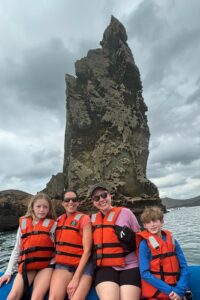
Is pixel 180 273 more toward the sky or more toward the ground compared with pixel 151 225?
more toward the ground

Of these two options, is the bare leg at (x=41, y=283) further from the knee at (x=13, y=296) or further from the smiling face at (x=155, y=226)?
the smiling face at (x=155, y=226)

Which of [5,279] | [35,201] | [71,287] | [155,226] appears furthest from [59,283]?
[155,226]

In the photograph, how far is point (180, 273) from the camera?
3230mm

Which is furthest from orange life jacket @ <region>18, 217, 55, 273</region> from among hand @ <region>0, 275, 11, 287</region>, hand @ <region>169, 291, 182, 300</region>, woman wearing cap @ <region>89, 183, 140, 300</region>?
hand @ <region>169, 291, 182, 300</region>

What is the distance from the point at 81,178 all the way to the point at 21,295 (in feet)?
116

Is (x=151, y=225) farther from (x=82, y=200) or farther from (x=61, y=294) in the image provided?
(x=82, y=200)

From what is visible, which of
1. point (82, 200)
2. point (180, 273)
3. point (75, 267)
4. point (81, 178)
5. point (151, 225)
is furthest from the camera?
point (81, 178)

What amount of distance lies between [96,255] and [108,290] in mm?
495

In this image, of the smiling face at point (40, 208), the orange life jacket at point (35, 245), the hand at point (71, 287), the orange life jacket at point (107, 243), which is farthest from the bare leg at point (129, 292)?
the smiling face at point (40, 208)

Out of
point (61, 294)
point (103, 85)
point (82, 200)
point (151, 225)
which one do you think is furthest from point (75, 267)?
point (103, 85)

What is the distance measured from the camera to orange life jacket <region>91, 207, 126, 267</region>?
3494mm

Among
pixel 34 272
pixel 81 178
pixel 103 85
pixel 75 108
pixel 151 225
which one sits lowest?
pixel 34 272

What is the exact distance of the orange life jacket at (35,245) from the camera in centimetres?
373

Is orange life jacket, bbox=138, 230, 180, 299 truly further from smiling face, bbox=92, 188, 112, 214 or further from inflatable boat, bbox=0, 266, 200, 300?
smiling face, bbox=92, 188, 112, 214
